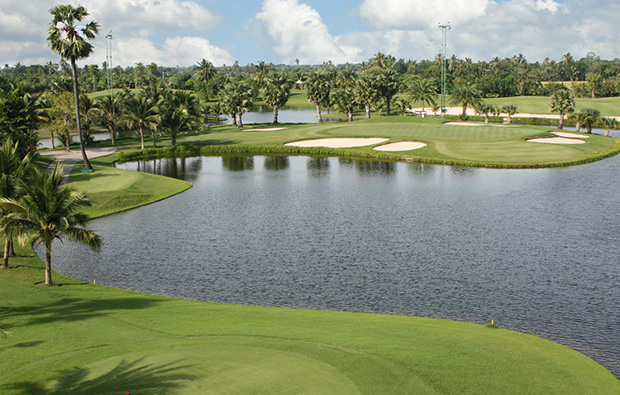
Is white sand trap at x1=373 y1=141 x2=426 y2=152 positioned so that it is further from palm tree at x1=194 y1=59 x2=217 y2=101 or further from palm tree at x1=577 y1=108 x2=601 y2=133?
palm tree at x1=194 y1=59 x2=217 y2=101

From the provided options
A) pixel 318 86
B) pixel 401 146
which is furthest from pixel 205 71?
pixel 401 146

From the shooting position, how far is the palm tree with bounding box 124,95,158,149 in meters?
82.2

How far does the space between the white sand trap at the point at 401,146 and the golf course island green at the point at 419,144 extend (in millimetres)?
329

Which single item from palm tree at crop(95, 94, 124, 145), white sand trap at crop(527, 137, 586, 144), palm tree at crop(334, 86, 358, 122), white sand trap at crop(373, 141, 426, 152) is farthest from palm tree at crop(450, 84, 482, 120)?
palm tree at crop(95, 94, 124, 145)

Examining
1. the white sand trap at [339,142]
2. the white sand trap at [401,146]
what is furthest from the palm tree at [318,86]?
the white sand trap at [401,146]

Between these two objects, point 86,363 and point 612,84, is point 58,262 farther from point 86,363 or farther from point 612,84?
point 612,84

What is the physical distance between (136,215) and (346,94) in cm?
8355

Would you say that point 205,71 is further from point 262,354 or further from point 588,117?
point 262,354

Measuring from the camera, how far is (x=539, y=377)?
18688mm

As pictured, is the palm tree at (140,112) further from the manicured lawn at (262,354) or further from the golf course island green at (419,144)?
the manicured lawn at (262,354)

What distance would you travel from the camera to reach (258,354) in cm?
1967

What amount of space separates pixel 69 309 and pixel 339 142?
68.5 metres

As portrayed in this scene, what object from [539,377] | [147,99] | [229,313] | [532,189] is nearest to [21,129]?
[147,99]

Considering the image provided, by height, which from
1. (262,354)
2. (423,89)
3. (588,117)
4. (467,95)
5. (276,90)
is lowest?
(262,354)
